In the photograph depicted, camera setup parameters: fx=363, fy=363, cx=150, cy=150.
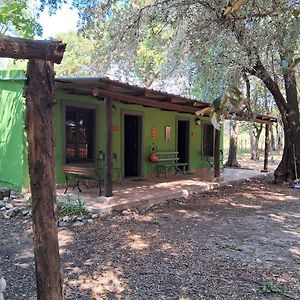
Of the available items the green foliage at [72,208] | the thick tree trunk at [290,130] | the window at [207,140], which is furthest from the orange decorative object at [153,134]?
the green foliage at [72,208]

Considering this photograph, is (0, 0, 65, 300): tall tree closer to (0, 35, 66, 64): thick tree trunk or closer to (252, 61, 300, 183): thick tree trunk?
(0, 35, 66, 64): thick tree trunk

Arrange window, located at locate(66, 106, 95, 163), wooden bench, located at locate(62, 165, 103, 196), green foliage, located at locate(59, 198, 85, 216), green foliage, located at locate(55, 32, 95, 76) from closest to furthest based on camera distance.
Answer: green foliage, located at locate(59, 198, 85, 216) → wooden bench, located at locate(62, 165, 103, 196) → window, located at locate(66, 106, 95, 163) → green foliage, located at locate(55, 32, 95, 76)

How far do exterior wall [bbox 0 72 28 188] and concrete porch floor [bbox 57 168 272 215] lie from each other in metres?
1.14

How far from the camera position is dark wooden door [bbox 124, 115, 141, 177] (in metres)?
11.1

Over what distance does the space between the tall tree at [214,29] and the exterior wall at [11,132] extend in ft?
7.36

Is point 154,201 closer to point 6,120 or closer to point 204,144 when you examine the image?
point 6,120

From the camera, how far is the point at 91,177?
7.88m

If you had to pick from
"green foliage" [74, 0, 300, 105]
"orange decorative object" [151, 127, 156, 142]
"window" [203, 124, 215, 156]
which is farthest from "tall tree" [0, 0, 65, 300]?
"window" [203, 124, 215, 156]

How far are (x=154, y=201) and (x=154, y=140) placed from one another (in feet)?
13.1

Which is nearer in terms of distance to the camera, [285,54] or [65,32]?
[285,54]

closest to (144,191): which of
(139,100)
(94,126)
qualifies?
(139,100)

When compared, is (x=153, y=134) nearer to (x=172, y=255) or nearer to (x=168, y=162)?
(x=168, y=162)

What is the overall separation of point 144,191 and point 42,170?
240 inches

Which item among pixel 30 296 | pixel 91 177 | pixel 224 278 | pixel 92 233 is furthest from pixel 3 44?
pixel 91 177
